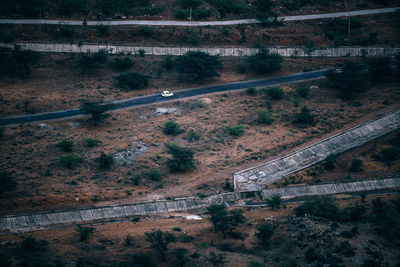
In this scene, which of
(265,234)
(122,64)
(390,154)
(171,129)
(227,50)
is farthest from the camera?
(227,50)

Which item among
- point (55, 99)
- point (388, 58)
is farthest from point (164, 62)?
point (388, 58)

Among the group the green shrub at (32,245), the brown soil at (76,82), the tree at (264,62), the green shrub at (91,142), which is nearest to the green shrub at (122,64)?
the brown soil at (76,82)

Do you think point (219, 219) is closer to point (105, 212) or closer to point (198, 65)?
point (105, 212)

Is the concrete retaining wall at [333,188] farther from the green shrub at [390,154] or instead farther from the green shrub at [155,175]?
the green shrub at [155,175]

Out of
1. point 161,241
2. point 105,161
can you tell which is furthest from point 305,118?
point 161,241

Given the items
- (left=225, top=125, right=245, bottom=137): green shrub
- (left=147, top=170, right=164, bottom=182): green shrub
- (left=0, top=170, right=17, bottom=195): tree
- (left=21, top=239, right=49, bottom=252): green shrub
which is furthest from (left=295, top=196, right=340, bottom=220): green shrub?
(left=0, top=170, right=17, bottom=195): tree

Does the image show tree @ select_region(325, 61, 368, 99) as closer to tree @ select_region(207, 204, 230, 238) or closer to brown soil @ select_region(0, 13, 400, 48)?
brown soil @ select_region(0, 13, 400, 48)
